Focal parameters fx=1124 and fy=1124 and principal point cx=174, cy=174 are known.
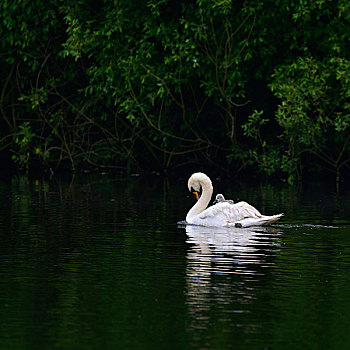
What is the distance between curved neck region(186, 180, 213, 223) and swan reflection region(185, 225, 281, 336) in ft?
2.26

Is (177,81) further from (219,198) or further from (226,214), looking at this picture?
(226,214)

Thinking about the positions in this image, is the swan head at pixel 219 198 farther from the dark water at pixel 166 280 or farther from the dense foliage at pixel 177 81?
the dense foliage at pixel 177 81

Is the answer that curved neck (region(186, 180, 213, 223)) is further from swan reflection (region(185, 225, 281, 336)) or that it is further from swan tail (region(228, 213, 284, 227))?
swan tail (region(228, 213, 284, 227))

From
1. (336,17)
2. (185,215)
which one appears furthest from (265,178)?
(185,215)

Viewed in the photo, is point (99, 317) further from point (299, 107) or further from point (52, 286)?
point (299, 107)

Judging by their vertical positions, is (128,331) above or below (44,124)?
below

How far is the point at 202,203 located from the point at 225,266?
243 inches

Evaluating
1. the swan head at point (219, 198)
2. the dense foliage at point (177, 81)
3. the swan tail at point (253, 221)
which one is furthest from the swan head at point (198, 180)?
the dense foliage at point (177, 81)

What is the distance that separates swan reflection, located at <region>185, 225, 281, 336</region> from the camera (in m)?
11.6

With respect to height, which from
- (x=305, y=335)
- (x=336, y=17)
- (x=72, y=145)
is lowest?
(x=305, y=335)

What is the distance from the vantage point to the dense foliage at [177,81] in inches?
1197

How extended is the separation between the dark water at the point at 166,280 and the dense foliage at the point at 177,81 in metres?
8.51

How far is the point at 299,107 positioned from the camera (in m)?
29.7

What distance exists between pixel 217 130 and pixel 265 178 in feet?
8.46
